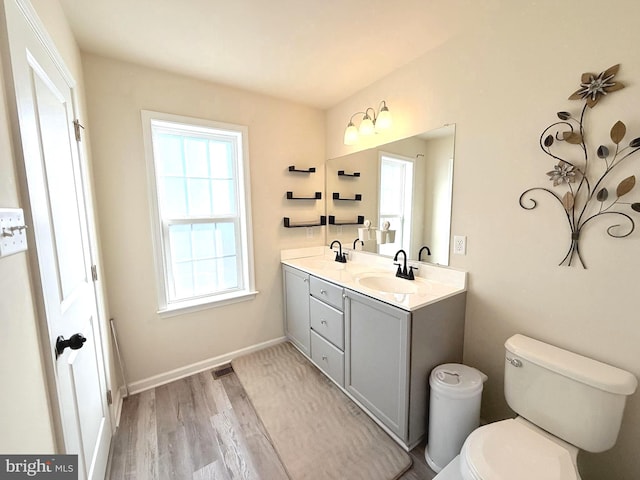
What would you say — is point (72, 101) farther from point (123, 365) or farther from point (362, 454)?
point (362, 454)

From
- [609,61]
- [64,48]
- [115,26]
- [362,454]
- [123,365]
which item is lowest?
[362,454]

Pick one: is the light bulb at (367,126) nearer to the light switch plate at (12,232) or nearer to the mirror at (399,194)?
the mirror at (399,194)

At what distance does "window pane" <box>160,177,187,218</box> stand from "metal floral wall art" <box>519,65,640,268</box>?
2.40m

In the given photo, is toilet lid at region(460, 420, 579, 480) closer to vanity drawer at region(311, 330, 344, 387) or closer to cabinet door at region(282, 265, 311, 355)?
vanity drawer at region(311, 330, 344, 387)

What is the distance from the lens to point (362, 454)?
1473mm

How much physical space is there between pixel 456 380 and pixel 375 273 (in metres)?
0.90

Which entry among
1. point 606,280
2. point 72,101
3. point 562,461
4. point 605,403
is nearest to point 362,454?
point 562,461

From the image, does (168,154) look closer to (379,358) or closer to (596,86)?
(379,358)

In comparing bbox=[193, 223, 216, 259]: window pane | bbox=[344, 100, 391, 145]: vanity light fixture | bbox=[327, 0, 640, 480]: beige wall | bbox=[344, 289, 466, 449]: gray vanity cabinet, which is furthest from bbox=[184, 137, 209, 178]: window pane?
bbox=[327, 0, 640, 480]: beige wall

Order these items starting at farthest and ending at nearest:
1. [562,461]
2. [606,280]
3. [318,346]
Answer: [318,346] → [606,280] → [562,461]

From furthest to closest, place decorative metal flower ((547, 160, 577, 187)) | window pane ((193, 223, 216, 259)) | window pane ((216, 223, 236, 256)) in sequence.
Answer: window pane ((216, 223, 236, 256)) → window pane ((193, 223, 216, 259)) → decorative metal flower ((547, 160, 577, 187))

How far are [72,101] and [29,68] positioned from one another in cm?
59

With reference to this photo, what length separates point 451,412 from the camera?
132 centimetres

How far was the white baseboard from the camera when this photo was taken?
6.61 feet
